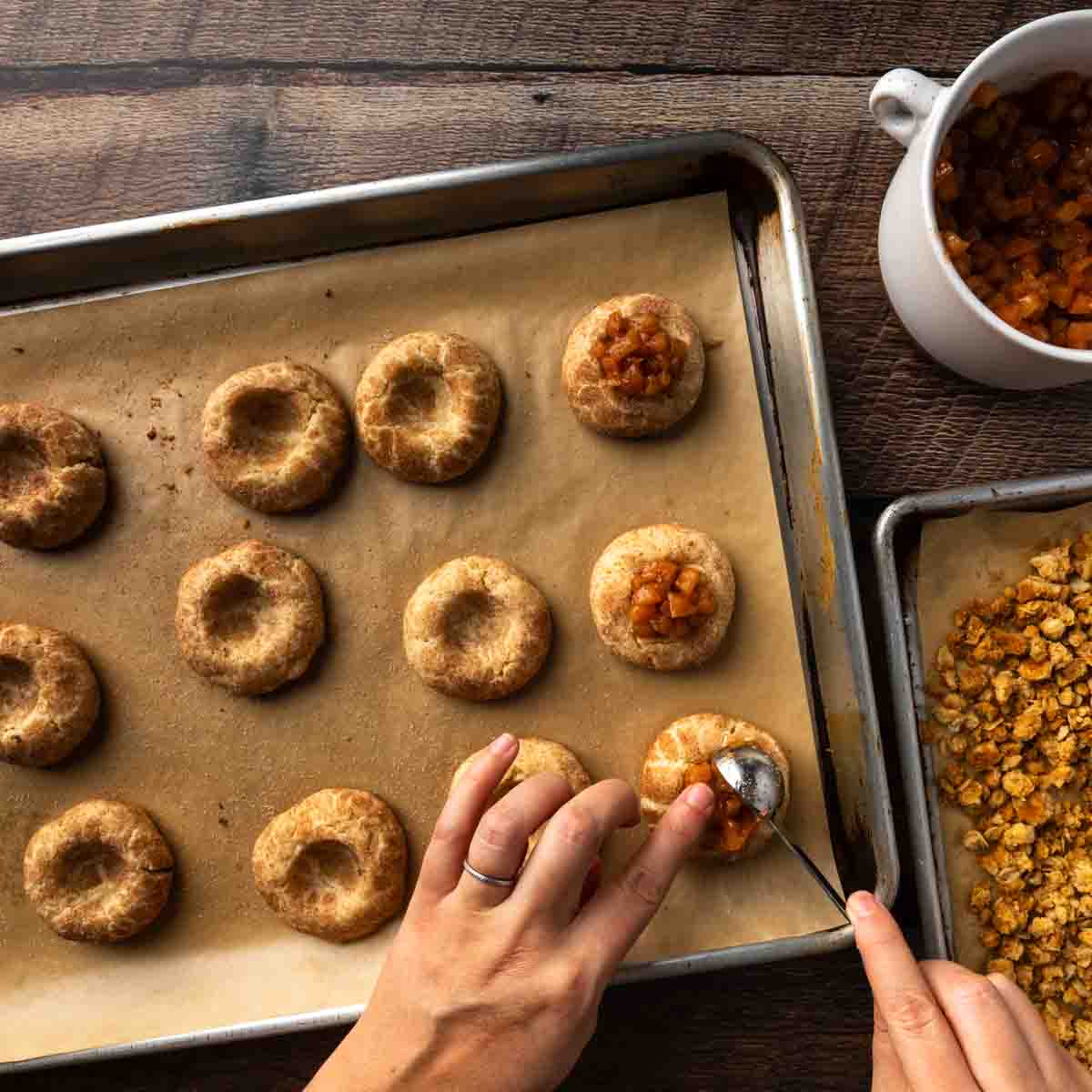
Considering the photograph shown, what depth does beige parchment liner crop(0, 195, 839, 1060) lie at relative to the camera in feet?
7.55

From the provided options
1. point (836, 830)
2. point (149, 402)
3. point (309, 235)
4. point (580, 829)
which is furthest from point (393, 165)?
point (836, 830)

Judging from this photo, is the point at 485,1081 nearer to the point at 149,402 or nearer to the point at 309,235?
the point at 149,402

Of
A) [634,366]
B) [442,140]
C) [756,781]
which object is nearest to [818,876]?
[756,781]

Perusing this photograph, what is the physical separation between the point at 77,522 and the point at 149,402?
1.02 feet

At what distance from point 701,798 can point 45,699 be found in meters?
1.40

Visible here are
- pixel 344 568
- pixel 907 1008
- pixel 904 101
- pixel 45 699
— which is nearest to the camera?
pixel 907 1008

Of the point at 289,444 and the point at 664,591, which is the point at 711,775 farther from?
the point at 289,444

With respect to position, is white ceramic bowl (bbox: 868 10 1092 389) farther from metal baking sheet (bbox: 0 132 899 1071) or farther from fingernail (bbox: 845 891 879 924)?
fingernail (bbox: 845 891 879 924)

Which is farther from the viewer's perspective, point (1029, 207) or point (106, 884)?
point (106, 884)

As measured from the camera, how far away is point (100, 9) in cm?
243

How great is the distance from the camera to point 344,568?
93.3 inches

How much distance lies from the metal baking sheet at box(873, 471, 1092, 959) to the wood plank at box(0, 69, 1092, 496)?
0.15 meters

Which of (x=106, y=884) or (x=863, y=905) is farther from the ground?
(x=106, y=884)

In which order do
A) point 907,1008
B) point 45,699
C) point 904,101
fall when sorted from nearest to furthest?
1. point 907,1008
2. point 904,101
3. point 45,699
